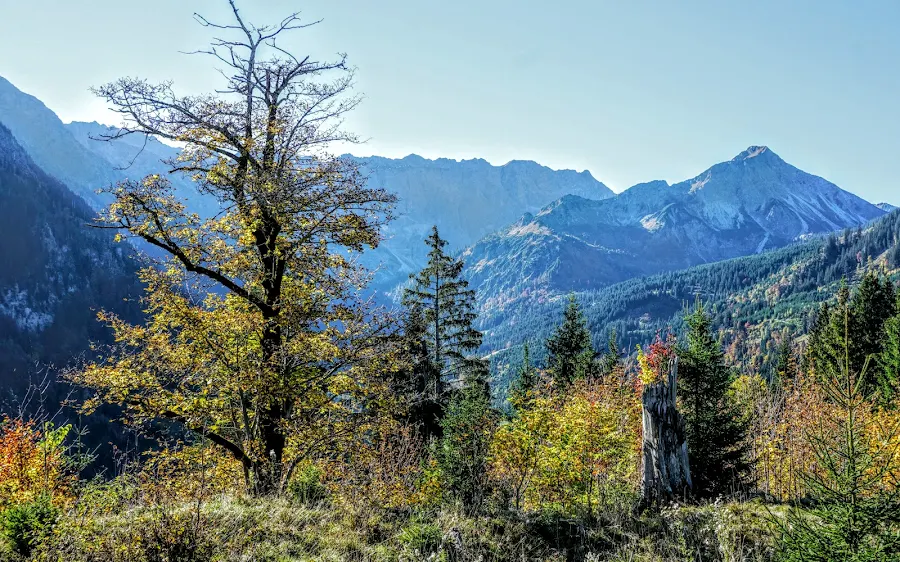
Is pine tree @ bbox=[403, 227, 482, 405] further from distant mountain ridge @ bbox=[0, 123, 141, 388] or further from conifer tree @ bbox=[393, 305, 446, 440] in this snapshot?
distant mountain ridge @ bbox=[0, 123, 141, 388]

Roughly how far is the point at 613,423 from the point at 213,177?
12.8 m

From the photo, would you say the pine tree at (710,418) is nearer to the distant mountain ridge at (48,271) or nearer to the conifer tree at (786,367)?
the conifer tree at (786,367)

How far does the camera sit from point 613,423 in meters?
14.8

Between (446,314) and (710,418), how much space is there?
13.2 meters

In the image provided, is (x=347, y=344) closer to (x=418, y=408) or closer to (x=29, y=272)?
(x=418, y=408)

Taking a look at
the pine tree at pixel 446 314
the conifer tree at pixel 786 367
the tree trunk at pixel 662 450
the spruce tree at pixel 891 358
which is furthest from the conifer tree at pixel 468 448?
the conifer tree at pixel 786 367

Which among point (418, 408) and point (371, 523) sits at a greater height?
point (371, 523)

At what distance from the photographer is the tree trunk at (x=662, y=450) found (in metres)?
10.3

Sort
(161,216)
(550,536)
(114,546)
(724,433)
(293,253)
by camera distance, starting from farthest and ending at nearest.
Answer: (724,433)
(293,253)
(161,216)
(550,536)
(114,546)

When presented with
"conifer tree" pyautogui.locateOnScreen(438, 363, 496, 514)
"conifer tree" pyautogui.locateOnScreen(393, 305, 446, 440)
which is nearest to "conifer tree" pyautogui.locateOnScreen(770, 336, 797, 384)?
"conifer tree" pyautogui.locateOnScreen(393, 305, 446, 440)

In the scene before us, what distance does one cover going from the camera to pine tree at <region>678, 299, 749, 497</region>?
17.9 m

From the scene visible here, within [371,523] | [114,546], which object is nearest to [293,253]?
[371,523]

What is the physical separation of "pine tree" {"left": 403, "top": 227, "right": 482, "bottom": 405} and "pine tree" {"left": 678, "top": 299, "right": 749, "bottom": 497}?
1070cm

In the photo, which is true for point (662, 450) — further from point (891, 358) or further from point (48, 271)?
point (48, 271)
